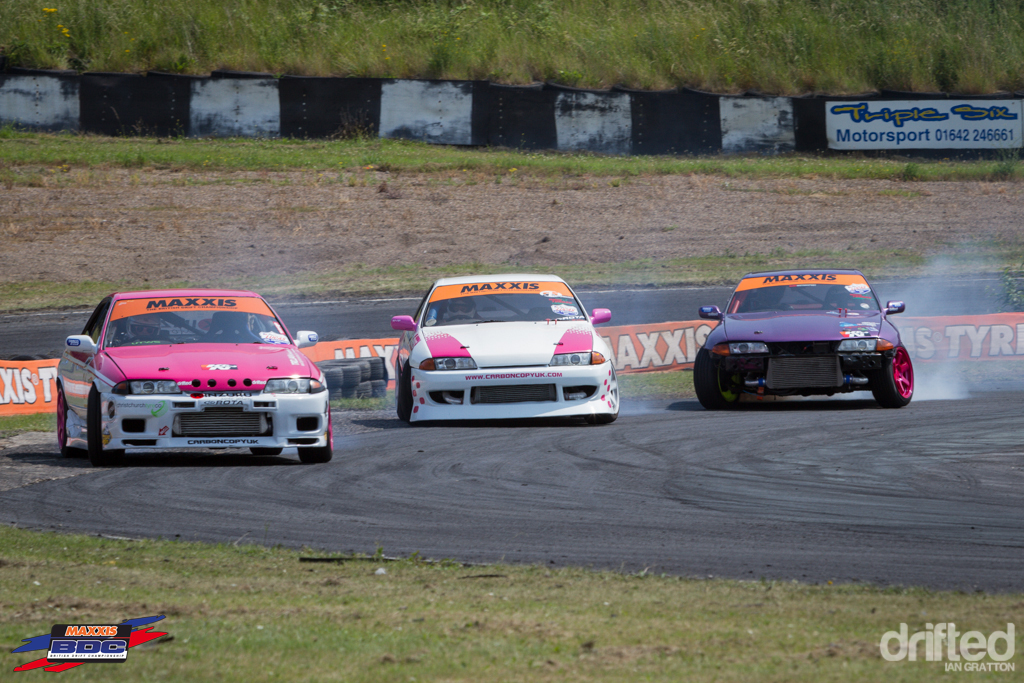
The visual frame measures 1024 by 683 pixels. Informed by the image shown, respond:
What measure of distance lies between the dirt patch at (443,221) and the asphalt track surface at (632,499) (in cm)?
1232

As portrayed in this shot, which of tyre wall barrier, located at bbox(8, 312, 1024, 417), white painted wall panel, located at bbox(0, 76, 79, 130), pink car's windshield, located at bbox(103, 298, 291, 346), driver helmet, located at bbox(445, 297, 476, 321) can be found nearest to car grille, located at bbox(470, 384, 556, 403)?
driver helmet, located at bbox(445, 297, 476, 321)

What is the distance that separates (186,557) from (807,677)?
9.81 ft

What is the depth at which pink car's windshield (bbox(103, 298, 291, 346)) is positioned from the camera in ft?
29.6

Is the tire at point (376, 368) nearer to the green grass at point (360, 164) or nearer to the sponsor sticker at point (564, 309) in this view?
the sponsor sticker at point (564, 309)

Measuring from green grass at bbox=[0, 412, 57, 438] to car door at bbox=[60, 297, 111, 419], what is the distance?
1.57 metres

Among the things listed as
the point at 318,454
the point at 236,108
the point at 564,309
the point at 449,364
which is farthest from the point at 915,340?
the point at 236,108

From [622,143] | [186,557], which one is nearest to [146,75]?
[622,143]

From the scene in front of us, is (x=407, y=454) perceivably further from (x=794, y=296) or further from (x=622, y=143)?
(x=622, y=143)

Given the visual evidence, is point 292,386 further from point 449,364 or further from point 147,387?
point 449,364

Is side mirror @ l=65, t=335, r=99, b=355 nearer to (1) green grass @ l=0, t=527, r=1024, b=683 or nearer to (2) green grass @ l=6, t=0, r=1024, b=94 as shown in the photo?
(1) green grass @ l=0, t=527, r=1024, b=683

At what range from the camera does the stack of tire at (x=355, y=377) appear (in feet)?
41.8

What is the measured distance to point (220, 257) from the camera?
70.1 feet

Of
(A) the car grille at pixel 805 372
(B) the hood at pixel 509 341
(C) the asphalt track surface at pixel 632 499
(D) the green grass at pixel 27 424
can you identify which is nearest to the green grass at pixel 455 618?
(C) the asphalt track surface at pixel 632 499

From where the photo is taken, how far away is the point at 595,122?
25.8 meters
